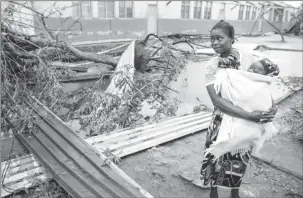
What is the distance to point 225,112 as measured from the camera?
184 centimetres

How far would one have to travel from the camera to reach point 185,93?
6.17 meters

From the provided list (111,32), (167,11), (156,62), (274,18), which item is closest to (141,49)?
(156,62)

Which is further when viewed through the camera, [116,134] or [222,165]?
[116,134]

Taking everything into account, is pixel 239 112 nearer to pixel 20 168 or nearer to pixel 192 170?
pixel 192 170

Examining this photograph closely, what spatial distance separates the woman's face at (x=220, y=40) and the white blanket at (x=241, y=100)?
173 mm

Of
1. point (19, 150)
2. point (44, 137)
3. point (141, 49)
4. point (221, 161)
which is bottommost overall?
point (19, 150)

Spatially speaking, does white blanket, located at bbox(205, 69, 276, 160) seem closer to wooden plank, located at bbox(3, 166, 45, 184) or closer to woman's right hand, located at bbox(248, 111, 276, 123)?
woman's right hand, located at bbox(248, 111, 276, 123)

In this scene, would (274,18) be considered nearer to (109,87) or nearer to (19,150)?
(109,87)

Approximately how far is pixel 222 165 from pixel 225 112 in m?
0.46

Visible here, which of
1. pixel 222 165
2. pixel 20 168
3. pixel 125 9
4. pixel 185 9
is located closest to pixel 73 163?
pixel 20 168

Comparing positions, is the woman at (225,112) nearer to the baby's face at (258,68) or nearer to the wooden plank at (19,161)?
the baby's face at (258,68)

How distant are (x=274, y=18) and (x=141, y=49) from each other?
28295 millimetres

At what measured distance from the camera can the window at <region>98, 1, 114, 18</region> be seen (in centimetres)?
1317

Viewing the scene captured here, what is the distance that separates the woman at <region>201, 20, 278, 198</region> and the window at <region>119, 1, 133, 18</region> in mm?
13036
